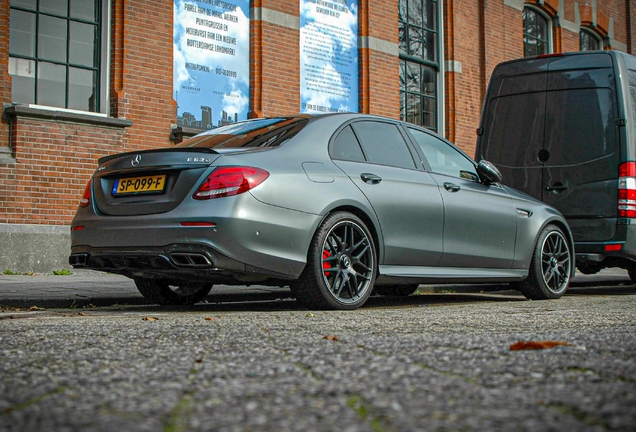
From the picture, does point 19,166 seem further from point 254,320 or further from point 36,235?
point 254,320

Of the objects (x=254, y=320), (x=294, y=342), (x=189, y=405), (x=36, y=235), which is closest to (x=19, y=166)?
(x=36, y=235)

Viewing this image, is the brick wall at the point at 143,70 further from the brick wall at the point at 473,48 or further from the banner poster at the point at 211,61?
the brick wall at the point at 473,48

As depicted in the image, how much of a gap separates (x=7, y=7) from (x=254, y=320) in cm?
737

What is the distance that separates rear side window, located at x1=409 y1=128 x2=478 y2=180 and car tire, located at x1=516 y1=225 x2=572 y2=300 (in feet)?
3.33

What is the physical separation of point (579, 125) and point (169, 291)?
4.67 m

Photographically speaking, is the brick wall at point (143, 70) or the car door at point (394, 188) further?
the brick wall at point (143, 70)

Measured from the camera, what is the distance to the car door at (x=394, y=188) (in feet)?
18.7

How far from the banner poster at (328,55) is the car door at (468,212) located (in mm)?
6845

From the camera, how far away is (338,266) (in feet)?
17.7

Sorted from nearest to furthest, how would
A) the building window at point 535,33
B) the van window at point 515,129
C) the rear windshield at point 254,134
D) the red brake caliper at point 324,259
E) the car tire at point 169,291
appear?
the red brake caliper at point 324,259 → the rear windshield at point 254,134 → the car tire at point 169,291 → the van window at point 515,129 → the building window at point 535,33

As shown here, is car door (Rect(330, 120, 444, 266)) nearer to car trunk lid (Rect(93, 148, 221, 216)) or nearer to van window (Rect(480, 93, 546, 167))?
car trunk lid (Rect(93, 148, 221, 216))

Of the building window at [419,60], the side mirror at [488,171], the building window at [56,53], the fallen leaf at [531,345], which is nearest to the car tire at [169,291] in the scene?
the side mirror at [488,171]

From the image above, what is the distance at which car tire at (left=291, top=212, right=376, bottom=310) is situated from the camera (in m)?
5.24

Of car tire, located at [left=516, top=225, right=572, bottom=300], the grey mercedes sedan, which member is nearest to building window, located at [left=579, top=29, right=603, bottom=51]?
car tire, located at [left=516, top=225, right=572, bottom=300]
